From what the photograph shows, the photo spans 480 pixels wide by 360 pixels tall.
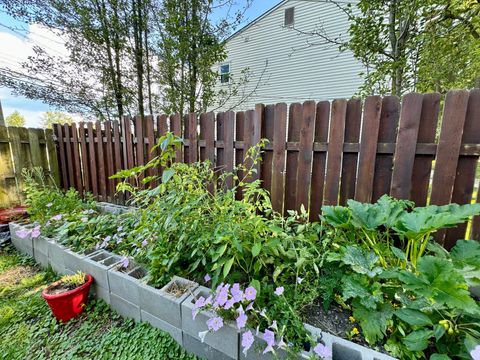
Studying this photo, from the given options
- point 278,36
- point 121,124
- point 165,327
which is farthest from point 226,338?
point 278,36

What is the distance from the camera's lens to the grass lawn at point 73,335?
1281 mm

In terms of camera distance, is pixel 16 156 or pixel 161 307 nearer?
pixel 161 307

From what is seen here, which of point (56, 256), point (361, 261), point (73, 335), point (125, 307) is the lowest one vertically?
point (73, 335)

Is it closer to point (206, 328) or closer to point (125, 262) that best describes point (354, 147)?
point (206, 328)

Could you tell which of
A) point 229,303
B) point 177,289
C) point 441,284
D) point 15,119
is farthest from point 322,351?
point 15,119

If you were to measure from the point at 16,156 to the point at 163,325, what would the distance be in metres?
3.79

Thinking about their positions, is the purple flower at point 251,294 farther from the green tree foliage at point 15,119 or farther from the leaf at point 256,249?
the green tree foliage at point 15,119

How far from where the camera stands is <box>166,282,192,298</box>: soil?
1.31 meters

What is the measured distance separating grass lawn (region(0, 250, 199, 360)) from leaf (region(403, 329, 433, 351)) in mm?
1104

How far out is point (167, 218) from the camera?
4.66ft

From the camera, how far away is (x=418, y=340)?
0.89 meters

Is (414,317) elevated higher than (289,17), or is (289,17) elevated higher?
(289,17)

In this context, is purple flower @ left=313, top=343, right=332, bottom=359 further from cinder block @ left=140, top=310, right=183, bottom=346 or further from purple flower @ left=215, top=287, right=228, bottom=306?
cinder block @ left=140, top=310, right=183, bottom=346

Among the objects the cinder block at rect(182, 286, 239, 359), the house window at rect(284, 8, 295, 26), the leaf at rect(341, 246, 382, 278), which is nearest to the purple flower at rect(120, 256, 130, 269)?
the cinder block at rect(182, 286, 239, 359)
